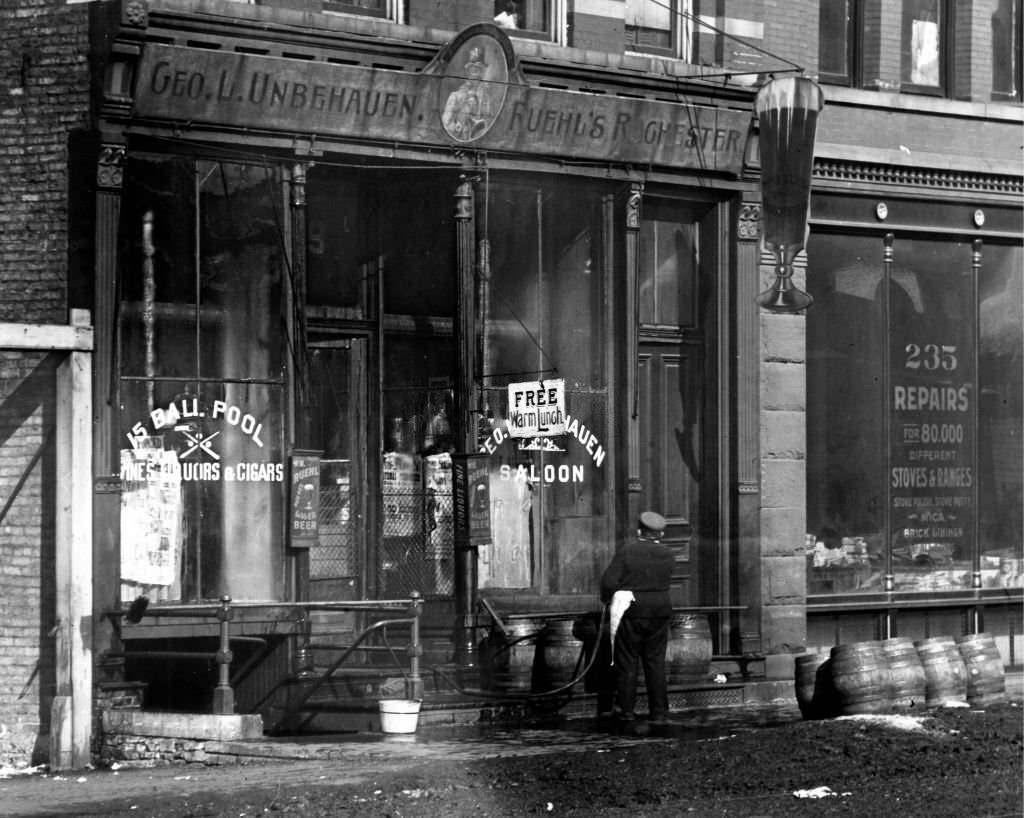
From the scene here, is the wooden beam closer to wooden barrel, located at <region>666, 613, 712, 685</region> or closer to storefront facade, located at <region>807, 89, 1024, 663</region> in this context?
wooden barrel, located at <region>666, 613, 712, 685</region>

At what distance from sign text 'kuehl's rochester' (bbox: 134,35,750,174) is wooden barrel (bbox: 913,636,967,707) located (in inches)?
193

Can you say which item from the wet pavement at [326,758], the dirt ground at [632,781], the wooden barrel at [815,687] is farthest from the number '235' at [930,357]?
the dirt ground at [632,781]

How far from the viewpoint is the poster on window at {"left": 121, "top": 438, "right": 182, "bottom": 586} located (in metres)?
14.3

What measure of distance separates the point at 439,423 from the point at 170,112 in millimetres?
3622

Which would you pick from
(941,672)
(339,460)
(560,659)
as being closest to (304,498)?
(339,460)

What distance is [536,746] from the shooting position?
13.6 metres

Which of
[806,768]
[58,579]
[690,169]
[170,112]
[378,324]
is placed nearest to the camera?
[806,768]

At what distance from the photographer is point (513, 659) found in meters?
15.7

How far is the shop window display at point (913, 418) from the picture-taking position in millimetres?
17906

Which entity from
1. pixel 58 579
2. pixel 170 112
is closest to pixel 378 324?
pixel 170 112

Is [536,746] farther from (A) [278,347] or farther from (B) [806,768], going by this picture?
(A) [278,347]

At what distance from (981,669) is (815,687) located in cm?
153

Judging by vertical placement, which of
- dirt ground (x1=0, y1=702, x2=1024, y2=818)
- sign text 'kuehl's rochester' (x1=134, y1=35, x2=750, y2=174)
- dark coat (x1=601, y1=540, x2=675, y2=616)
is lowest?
dirt ground (x1=0, y1=702, x2=1024, y2=818)

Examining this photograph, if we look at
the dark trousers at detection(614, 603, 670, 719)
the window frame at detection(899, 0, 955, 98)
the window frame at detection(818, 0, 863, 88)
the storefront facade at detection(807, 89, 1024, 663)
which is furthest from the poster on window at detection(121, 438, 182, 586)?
the window frame at detection(899, 0, 955, 98)
